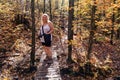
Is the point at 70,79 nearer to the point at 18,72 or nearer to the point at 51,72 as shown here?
the point at 51,72

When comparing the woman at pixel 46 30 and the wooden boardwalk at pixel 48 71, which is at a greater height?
the woman at pixel 46 30

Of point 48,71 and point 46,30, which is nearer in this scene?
point 48,71

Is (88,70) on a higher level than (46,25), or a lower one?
lower

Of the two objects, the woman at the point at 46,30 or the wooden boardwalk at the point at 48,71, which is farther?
the woman at the point at 46,30

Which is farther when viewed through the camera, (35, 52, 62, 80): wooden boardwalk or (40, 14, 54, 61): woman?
(40, 14, 54, 61): woman

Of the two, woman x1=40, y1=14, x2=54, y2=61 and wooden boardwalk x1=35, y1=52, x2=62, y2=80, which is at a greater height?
woman x1=40, y1=14, x2=54, y2=61

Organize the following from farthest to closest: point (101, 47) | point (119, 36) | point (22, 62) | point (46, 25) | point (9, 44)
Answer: point (119, 36)
point (101, 47)
point (9, 44)
point (22, 62)
point (46, 25)

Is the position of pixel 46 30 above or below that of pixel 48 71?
above

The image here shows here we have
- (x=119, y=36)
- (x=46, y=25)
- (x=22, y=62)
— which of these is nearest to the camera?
(x=46, y=25)

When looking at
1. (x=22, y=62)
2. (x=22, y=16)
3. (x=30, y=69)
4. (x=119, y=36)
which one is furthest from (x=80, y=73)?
(x=119, y=36)

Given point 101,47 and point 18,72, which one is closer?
point 18,72

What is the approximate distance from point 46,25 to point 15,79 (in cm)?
345

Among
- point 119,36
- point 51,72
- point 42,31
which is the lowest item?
point 119,36

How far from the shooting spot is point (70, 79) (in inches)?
476
